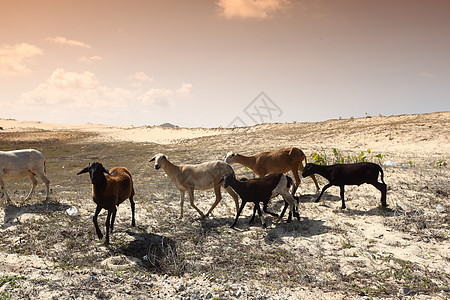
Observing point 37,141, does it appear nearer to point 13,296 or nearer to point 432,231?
point 13,296

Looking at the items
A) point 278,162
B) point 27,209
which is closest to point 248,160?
point 278,162

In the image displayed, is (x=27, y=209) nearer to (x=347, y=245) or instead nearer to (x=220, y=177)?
(x=220, y=177)

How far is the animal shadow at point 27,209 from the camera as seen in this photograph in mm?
7759

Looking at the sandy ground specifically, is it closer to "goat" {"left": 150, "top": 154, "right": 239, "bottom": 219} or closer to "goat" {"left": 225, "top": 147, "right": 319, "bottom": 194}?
"goat" {"left": 150, "top": 154, "right": 239, "bottom": 219}

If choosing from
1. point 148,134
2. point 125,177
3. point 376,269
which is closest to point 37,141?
point 148,134

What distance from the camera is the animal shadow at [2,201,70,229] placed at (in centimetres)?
776

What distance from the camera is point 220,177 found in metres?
8.88

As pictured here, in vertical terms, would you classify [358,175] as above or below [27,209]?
above

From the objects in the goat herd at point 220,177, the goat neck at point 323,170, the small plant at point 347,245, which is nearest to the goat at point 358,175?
the goat herd at point 220,177

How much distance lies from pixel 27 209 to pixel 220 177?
551 centimetres

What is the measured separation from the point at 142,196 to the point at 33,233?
12.6 feet

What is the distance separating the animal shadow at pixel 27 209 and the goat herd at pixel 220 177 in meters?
0.64

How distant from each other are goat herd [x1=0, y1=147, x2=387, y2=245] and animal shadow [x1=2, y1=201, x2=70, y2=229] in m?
0.64

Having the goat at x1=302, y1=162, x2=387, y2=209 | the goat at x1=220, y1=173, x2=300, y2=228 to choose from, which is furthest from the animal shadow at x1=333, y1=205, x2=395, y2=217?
the goat at x1=220, y1=173, x2=300, y2=228
